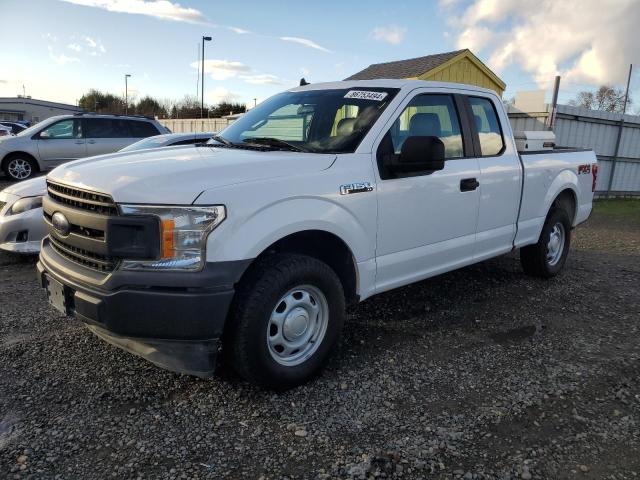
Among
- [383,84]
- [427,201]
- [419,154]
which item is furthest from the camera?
[383,84]

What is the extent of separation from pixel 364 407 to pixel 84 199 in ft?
6.63

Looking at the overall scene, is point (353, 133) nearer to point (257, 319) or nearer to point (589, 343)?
point (257, 319)

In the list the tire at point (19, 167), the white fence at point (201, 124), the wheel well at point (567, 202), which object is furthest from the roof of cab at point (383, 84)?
the white fence at point (201, 124)

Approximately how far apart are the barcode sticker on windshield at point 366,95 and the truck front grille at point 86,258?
220cm

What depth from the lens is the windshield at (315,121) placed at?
3727mm

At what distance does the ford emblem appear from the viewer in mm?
3121

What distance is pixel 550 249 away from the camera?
235 inches

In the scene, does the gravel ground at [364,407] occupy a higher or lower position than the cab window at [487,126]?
lower

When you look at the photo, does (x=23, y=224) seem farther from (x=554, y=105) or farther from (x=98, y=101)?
(x=98, y=101)

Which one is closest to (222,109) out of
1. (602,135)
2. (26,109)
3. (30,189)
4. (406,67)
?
(26,109)

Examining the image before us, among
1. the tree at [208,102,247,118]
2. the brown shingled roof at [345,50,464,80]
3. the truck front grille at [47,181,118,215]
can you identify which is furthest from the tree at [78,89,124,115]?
the truck front grille at [47,181,118,215]

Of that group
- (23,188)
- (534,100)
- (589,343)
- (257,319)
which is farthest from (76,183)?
(534,100)

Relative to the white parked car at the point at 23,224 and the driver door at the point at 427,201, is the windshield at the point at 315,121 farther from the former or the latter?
the white parked car at the point at 23,224

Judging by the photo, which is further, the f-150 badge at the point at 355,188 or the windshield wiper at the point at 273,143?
the windshield wiper at the point at 273,143
